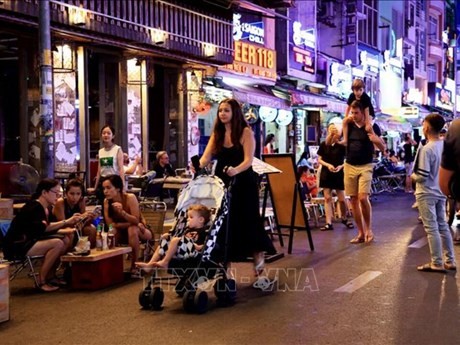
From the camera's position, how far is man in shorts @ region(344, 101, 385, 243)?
32.0 feet

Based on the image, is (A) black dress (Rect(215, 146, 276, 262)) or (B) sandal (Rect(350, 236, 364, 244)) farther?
(B) sandal (Rect(350, 236, 364, 244))

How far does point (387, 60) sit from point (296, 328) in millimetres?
32425

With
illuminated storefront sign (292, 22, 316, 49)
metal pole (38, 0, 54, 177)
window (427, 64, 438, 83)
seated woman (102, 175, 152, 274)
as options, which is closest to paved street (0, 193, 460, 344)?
seated woman (102, 175, 152, 274)

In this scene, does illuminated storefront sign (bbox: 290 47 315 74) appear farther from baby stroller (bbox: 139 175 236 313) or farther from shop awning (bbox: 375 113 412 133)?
baby stroller (bbox: 139 175 236 313)

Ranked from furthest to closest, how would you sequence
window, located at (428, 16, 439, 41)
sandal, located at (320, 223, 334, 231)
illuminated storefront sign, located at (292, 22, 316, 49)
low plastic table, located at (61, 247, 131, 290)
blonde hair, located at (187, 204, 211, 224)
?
window, located at (428, 16, 439, 41) → illuminated storefront sign, located at (292, 22, 316, 49) → sandal, located at (320, 223, 334, 231) → low plastic table, located at (61, 247, 131, 290) → blonde hair, located at (187, 204, 211, 224)

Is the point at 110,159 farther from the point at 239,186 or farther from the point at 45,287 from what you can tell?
the point at 239,186

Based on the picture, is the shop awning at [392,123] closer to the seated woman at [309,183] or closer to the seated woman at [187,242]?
the seated woman at [309,183]

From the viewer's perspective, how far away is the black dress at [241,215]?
674cm

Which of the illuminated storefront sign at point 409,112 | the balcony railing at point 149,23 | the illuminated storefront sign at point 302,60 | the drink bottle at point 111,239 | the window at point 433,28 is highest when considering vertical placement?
the window at point 433,28

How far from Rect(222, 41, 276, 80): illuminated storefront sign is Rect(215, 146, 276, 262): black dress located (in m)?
11.8

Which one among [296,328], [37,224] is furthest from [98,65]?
[296,328]

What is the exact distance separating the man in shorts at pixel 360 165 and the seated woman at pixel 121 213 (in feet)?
11.9

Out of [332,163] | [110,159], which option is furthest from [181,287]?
[332,163]

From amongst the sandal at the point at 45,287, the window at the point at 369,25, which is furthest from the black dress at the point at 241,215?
the window at the point at 369,25
